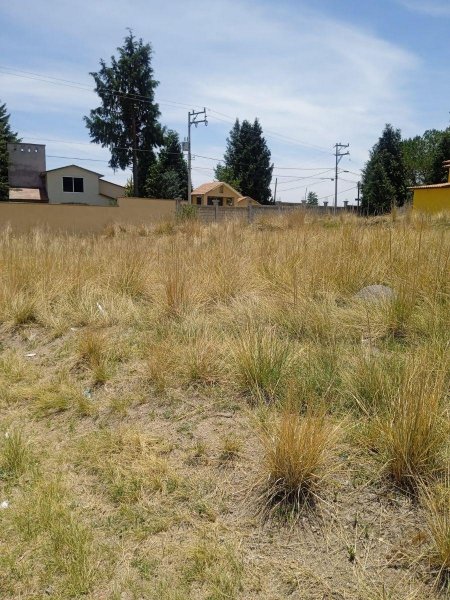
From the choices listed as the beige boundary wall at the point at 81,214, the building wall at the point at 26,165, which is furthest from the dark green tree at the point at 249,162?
the beige boundary wall at the point at 81,214

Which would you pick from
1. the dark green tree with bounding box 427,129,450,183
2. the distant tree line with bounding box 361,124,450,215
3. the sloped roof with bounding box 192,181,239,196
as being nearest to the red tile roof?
the sloped roof with bounding box 192,181,239,196

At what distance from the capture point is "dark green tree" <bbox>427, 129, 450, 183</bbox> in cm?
4681

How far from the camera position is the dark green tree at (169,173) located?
4188 cm

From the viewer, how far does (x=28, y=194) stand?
4188 centimetres

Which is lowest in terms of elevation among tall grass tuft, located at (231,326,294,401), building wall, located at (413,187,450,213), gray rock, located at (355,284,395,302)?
tall grass tuft, located at (231,326,294,401)

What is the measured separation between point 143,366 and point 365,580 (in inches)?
92.4

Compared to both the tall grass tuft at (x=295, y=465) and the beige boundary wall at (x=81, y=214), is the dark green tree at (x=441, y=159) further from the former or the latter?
the tall grass tuft at (x=295, y=465)

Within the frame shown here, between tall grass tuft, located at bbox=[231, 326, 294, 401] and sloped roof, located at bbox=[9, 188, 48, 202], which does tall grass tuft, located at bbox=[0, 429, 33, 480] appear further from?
sloped roof, located at bbox=[9, 188, 48, 202]

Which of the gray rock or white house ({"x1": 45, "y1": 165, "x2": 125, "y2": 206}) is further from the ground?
white house ({"x1": 45, "y1": 165, "x2": 125, "y2": 206})

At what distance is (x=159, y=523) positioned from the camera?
7.34ft

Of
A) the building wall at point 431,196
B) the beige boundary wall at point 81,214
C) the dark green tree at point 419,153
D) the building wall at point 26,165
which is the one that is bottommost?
the beige boundary wall at point 81,214

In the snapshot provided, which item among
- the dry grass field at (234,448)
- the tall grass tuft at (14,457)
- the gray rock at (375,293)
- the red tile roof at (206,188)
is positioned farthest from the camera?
the red tile roof at (206,188)

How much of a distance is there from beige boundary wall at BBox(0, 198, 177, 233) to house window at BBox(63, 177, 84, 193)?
15.6m

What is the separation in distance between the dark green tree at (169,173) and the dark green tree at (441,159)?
24624 millimetres
